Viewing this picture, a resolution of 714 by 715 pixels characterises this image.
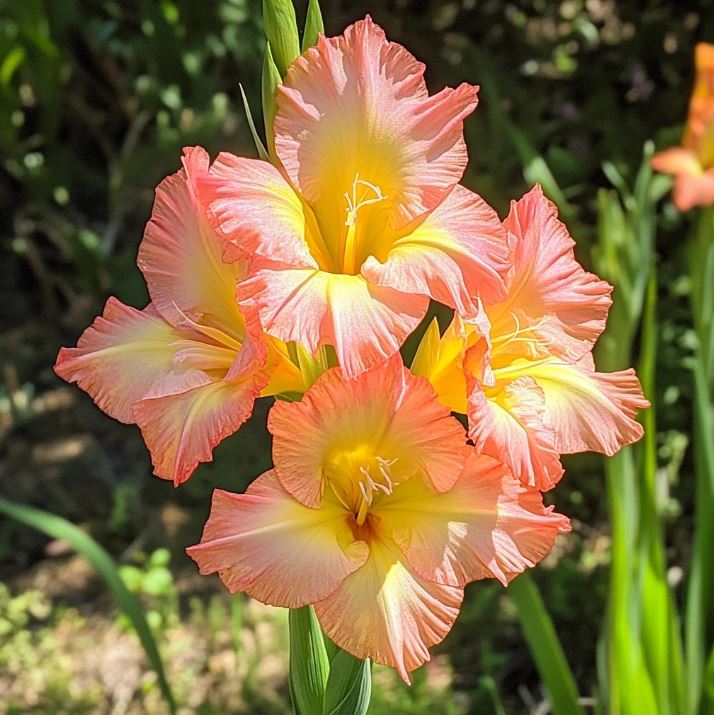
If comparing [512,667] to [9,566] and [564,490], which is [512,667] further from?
[9,566]

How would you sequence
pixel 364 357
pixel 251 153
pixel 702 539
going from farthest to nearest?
pixel 251 153 → pixel 702 539 → pixel 364 357

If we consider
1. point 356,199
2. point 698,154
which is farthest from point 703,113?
point 356,199

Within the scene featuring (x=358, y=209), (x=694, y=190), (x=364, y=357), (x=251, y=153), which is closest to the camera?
(x=364, y=357)

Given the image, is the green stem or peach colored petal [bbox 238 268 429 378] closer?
peach colored petal [bbox 238 268 429 378]

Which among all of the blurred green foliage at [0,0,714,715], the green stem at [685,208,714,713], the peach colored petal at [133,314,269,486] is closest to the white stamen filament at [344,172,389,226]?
the peach colored petal at [133,314,269,486]

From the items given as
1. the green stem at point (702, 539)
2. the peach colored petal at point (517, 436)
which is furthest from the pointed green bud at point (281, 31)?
the green stem at point (702, 539)

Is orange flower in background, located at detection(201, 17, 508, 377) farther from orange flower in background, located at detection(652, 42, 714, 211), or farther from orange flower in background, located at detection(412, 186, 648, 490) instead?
orange flower in background, located at detection(652, 42, 714, 211)

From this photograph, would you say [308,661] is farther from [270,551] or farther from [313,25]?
[313,25]
